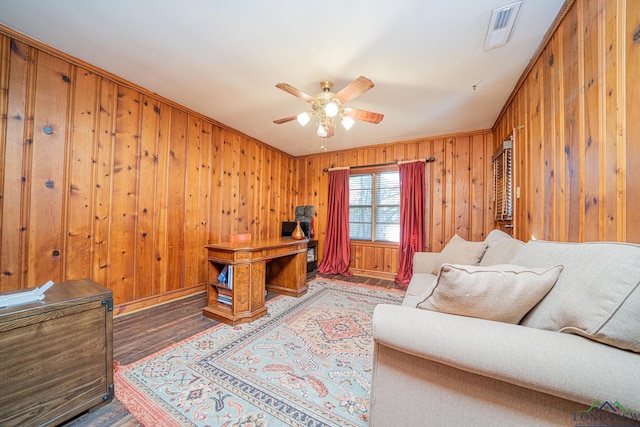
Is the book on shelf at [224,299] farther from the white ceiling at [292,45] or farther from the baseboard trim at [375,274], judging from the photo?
the baseboard trim at [375,274]

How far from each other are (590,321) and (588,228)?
3.33 feet

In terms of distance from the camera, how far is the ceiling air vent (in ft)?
4.98

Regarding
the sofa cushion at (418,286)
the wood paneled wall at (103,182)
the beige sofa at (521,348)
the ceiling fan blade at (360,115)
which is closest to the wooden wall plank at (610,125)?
the beige sofa at (521,348)

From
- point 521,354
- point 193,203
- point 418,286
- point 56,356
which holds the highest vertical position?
point 193,203

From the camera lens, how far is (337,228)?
455cm

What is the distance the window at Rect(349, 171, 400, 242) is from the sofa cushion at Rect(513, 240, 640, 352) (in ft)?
11.0

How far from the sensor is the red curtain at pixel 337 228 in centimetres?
445

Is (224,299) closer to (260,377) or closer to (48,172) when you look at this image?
(260,377)

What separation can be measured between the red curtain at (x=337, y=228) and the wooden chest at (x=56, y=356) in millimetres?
3463

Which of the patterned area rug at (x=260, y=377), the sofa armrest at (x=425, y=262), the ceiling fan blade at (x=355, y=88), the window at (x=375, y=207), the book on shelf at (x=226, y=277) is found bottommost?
the patterned area rug at (x=260, y=377)

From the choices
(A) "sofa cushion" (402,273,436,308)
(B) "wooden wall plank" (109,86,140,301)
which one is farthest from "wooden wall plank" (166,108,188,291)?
(A) "sofa cushion" (402,273,436,308)

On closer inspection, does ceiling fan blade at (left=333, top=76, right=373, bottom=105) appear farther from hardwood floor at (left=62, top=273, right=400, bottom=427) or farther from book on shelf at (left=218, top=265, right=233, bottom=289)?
hardwood floor at (left=62, top=273, right=400, bottom=427)

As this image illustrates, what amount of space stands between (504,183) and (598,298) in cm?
254

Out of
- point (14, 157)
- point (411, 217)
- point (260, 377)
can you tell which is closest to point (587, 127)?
point (260, 377)
